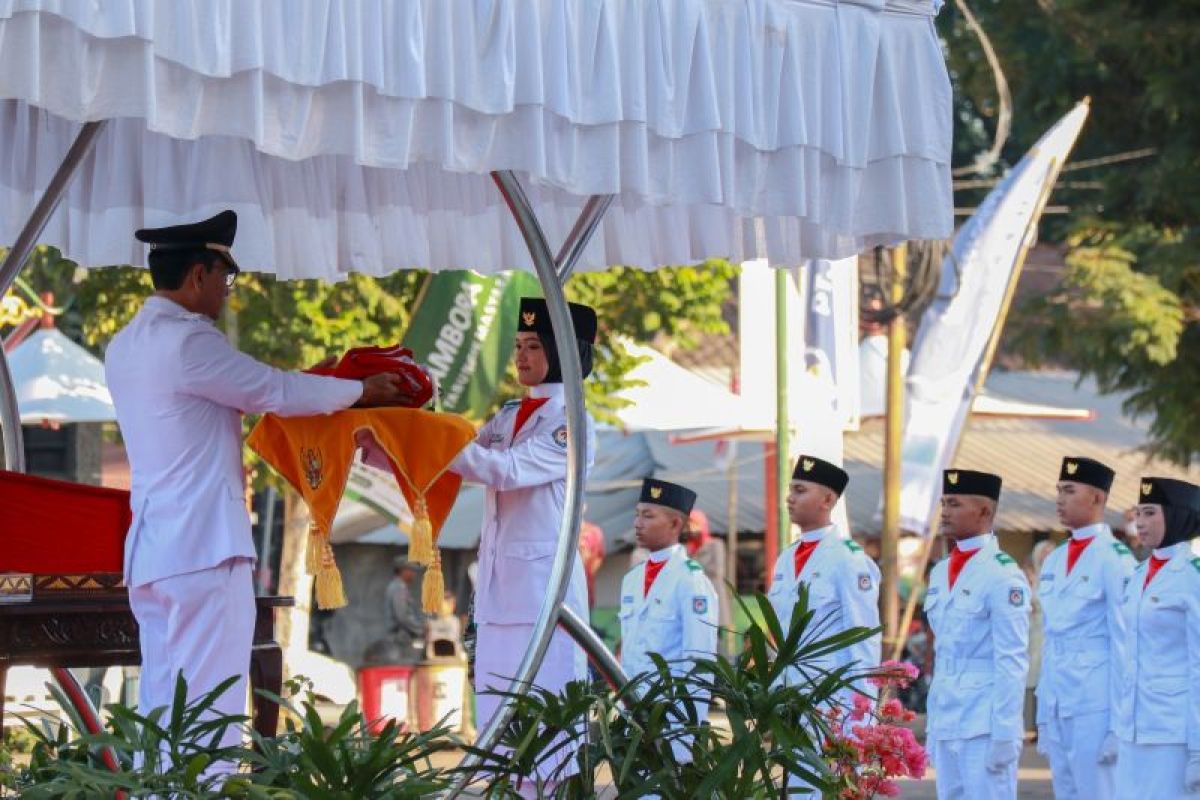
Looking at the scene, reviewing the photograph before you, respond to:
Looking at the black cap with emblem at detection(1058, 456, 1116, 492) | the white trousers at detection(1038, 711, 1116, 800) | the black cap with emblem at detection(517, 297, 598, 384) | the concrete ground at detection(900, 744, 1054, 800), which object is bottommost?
the concrete ground at detection(900, 744, 1054, 800)

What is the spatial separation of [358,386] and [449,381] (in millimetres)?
9773

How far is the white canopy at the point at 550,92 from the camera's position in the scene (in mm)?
5414

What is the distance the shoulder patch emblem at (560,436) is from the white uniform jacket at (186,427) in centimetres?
128

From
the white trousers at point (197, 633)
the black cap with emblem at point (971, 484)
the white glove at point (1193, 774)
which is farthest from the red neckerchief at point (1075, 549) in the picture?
the white trousers at point (197, 633)

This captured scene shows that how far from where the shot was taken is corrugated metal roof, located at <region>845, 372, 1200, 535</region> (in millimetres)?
29688

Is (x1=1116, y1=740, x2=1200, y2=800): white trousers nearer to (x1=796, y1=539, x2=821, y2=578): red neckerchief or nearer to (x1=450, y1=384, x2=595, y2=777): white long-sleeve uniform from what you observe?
(x1=796, y1=539, x2=821, y2=578): red neckerchief

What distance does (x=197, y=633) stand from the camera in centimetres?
636

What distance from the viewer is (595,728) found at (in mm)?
6062

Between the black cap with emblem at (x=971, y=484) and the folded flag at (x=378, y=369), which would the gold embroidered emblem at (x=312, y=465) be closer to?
the folded flag at (x=378, y=369)

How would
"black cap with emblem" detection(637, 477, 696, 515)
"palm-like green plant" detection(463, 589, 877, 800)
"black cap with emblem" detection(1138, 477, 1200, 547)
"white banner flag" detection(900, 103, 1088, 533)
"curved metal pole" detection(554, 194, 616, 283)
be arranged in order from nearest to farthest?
"palm-like green plant" detection(463, 589, 877, 800) → "curved metal pole" detection(554, 194, 616, 283) → "black cap with emblem" detection(1138, 477, 1200, 547) → "black cap with emblem" detection(637, 477, 696, 515) → "white banner flag" detection(900, 103, 1088, 533)

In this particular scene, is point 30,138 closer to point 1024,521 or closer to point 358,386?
point 358,386

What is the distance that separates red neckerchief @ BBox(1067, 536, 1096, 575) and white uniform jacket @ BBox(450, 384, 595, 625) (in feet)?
14.7

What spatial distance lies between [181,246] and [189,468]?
656 millimetres

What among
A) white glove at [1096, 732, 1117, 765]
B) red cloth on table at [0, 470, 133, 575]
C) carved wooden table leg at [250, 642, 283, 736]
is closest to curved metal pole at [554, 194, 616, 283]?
carved wooden table leg at [250, 642, 283, 736]
